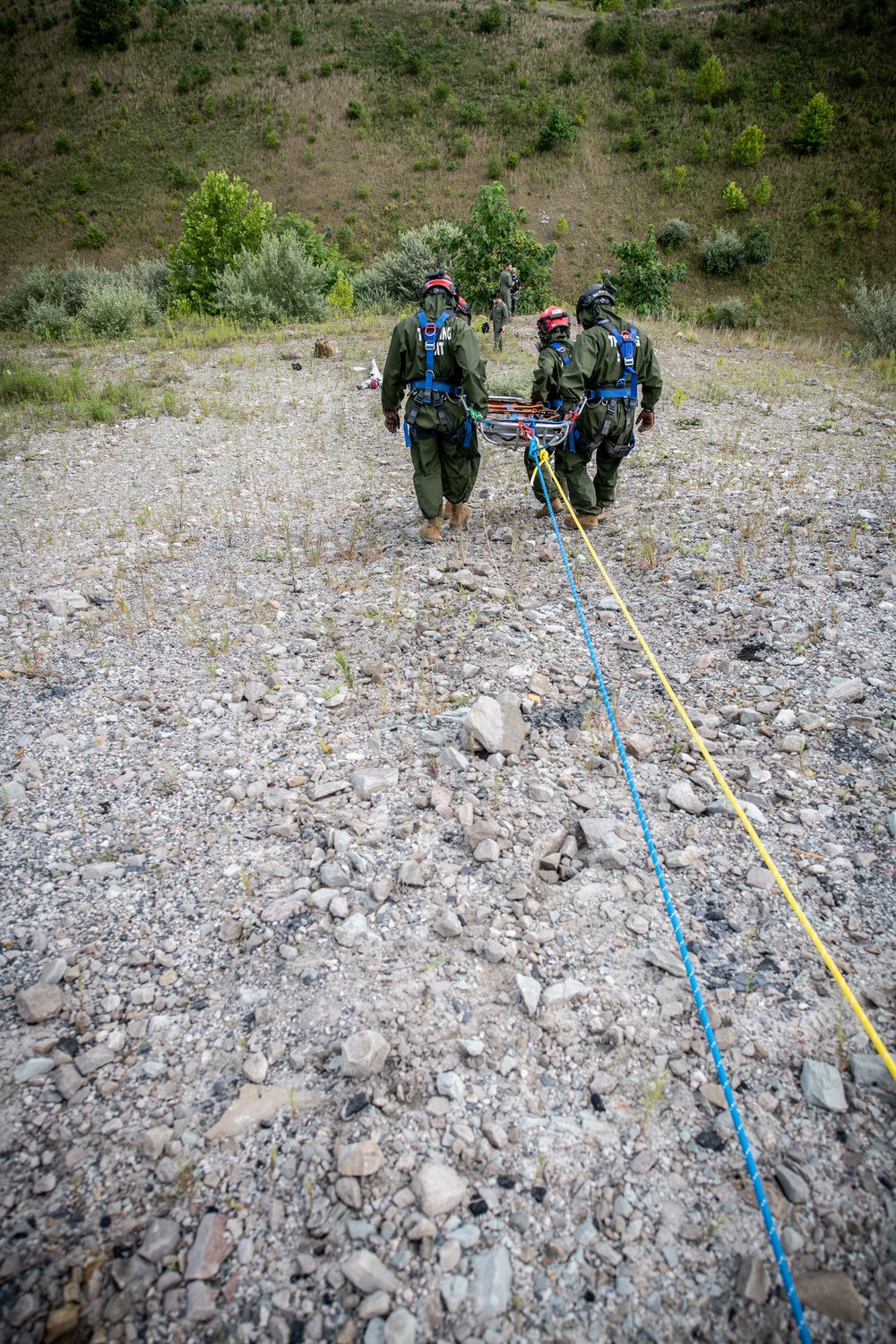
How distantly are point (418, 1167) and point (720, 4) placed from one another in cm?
7706

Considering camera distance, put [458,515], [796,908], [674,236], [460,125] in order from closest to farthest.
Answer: [796,908] → [458,515] → [674,236] → [460,125]

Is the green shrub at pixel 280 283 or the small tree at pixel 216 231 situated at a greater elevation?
the small tree at pixel 216 231

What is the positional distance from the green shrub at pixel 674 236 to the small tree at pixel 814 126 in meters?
11.9

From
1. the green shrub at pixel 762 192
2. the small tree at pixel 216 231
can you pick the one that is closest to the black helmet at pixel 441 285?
the small tree at pixel 216 231

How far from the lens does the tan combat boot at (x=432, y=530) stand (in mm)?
5770

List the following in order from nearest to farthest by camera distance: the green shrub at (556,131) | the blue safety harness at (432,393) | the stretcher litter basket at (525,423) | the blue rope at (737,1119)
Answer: the blue rope at (737,1119) → the blue safety harness at (432,393) → the stretcher litter basket at (525,423) → the green shrub at (556,131)

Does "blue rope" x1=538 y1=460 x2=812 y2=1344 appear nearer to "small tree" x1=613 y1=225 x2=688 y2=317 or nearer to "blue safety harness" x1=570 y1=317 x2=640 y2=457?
"blue safety harness" x1=570 y1=317 x2=640 y2=457

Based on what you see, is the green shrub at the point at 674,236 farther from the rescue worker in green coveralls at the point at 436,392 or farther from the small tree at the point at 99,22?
the small tree at the point at 99,22

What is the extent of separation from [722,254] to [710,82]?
20.4 meters

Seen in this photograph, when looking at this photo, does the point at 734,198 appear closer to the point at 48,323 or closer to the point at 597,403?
the point at 48,323

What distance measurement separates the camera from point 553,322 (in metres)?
5.29

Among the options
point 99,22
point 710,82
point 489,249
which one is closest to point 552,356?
point 489,249

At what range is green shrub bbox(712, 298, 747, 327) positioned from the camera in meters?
26.2

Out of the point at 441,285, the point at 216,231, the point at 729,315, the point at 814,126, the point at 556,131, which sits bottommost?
the point at 441,285
